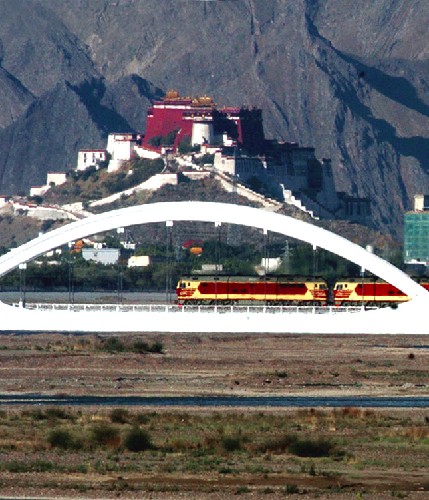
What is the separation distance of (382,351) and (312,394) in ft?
110

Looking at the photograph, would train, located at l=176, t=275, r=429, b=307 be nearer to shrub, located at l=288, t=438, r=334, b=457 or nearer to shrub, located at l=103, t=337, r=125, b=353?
shrub, located at l=103, t=337, r=125, b=353

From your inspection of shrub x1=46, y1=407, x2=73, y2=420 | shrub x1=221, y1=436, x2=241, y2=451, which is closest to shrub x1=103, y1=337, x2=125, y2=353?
shrub x1=46, y1=407, x2=73, y2=420

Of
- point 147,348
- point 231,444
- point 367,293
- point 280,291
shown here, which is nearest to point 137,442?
point 231,444

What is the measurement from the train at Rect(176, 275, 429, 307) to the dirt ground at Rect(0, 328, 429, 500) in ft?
7.61

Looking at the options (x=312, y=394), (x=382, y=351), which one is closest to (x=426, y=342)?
(x=382, y=351)

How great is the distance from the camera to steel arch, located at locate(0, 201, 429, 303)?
101812mm

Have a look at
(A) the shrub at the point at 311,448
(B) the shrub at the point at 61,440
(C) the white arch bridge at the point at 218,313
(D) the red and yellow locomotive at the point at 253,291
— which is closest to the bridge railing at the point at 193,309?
(C) the white arch bridge at the point at 218,313

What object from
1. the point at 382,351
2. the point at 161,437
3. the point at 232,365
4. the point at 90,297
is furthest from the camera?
the point at 90,297

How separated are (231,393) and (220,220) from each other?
25915 millimetres

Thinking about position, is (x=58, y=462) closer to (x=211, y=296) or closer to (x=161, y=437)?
(x=161, y=437)

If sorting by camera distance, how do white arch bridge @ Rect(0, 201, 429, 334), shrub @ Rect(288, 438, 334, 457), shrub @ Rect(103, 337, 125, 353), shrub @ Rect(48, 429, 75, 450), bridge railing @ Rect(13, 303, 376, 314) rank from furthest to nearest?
shrub @ Rect(103, 337, 125, 353), bridge railing @ Rect(13, 303, 376, 314), white arch bridge @ Rect(0, 201, 429, 334), shrub @ Rect(48, 429, 75, 450), shrub @ Rect(288, 438, 334, 457)

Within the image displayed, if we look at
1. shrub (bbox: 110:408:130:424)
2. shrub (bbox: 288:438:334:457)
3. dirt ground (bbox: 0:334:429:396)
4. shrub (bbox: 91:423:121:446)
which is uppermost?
dirt ground (bbox: 0:334:429:396)

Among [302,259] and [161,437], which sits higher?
[302,259]

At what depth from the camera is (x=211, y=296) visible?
11356 centimetres
